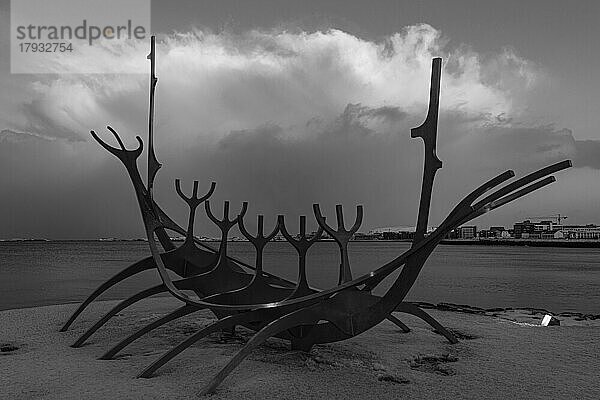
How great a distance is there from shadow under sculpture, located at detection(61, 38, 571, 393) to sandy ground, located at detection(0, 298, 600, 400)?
0.33 m

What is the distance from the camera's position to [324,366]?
22.1 feet

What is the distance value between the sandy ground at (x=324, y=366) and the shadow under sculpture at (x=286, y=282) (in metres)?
0.33

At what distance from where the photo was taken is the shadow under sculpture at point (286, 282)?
5.93m

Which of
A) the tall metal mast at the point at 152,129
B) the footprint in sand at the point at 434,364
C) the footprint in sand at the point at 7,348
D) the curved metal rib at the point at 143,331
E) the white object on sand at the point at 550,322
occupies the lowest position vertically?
the white object on sand at the point at 550,322

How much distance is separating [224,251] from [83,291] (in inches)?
668

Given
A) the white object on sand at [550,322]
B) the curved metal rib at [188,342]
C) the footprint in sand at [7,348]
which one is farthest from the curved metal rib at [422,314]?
the footprint in sand at [7,348]

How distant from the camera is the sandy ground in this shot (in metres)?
5.82

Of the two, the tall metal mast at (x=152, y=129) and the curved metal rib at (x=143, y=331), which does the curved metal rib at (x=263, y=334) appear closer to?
the curved metal rib at (x=143, y=331)

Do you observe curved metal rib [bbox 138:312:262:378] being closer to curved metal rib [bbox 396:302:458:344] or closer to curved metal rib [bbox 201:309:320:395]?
curved metal rib [bbox 201:309:320:395]

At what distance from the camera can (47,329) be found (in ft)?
31.9

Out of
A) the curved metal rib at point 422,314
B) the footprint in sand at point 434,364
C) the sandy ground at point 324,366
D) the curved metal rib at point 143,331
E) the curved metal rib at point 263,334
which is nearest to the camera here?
the curved metal rib at point 263,334

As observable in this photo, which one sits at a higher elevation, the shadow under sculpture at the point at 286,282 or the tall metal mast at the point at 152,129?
the tall metal mast at the point at 152,129

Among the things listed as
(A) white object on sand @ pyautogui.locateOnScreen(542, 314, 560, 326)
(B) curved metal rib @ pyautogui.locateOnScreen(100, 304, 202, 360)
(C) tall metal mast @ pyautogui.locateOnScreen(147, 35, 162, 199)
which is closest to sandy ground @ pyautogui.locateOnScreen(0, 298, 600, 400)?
(B) curved metal rib @ pyautogui.locateOnScreen(100, 304, 202, 360)

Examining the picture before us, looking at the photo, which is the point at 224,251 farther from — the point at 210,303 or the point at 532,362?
the point at 532,362
